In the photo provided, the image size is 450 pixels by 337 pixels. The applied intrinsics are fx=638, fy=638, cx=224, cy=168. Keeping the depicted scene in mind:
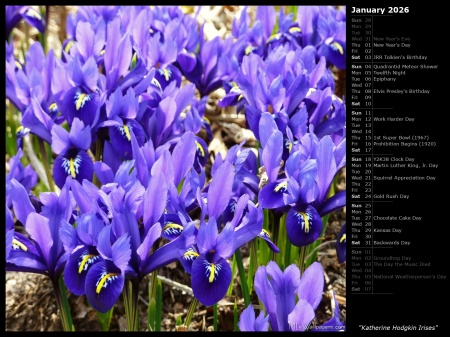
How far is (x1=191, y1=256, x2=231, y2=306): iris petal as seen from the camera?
6.86 ft

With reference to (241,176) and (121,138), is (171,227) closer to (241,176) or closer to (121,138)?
(241,176)

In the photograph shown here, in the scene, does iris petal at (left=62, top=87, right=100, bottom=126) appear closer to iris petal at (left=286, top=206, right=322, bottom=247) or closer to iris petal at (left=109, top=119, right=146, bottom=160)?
iris petal at (left=109, top=119, right=146, bottom=160)

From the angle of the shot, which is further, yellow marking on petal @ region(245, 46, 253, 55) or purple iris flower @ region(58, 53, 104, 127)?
yellow marking on petal @ region(245, 46, 253, 55)

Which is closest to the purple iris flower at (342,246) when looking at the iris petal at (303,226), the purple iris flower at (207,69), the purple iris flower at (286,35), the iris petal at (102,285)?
the iris petal at (303,226)

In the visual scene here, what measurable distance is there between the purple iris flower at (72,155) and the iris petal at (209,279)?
792mm

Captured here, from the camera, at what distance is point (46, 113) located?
282 cm

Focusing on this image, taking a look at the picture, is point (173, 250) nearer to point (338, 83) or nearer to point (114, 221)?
point (114, 221)

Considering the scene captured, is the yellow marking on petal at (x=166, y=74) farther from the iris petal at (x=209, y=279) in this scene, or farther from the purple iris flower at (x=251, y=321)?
the purple iris flower at (x=251, y=321)

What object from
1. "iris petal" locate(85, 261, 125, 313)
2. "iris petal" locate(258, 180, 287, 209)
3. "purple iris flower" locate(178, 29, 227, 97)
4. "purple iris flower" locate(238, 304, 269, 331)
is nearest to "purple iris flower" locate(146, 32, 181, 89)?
"purple iris flower" locate(178, 29, 227, 97)

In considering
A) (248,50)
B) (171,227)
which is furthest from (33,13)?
(171,227)

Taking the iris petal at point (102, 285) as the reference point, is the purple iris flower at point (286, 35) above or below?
above

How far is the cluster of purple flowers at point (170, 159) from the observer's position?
2.09 meters

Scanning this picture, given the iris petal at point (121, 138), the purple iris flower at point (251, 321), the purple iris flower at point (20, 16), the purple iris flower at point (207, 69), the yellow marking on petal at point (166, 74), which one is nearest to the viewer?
the purple iris flower at point (251, 321)

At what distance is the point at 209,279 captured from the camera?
Answer: 2.09 meters
